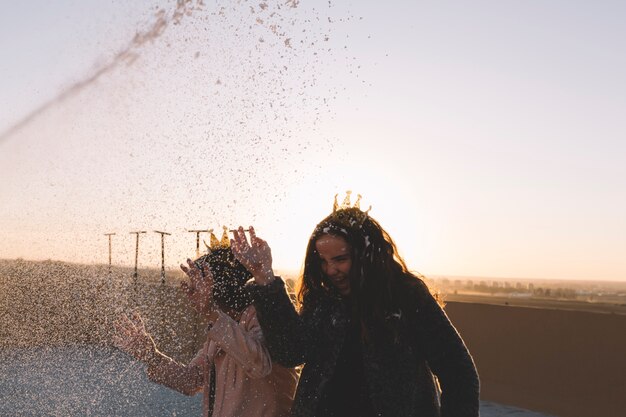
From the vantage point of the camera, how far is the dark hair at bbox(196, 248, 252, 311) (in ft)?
11.2

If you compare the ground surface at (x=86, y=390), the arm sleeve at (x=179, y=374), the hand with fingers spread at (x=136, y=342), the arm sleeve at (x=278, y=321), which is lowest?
the ground surface at (x=86, y=390)

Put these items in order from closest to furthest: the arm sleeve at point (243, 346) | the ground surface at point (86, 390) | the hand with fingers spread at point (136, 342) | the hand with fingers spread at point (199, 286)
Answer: the arm sleeve at point (243, 346) → the hand with fingers spread at point (199, 286) → the hand with fingers spread at point (136, 342) → the ground surface at point (86, 390)

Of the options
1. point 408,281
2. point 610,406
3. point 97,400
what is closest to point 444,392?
point 408,281

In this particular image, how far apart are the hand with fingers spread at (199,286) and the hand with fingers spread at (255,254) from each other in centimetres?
31

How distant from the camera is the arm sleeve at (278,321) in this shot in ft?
9.67

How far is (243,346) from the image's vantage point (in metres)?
3.06

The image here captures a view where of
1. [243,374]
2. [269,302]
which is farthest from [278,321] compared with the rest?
[243,374]

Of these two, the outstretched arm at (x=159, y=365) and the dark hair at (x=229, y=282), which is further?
the outstretched arm at (x=159, y=365)

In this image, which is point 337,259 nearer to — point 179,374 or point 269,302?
point 269,302

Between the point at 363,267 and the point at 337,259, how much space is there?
0.11 metres

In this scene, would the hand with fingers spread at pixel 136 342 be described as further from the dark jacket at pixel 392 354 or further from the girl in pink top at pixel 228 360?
the dark jacket at pixel 392 354

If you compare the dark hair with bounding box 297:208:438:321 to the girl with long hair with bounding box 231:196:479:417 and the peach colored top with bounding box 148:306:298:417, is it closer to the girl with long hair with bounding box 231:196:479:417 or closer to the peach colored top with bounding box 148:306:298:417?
the girl with long hair with bounding box 231:196:479:417

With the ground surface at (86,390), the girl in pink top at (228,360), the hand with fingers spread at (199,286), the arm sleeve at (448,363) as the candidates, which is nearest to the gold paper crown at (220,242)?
the girl in pink top at (228,360)

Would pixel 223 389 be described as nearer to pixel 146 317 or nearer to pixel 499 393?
pixel 499 393
